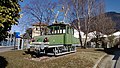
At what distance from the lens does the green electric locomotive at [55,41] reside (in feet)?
70.0

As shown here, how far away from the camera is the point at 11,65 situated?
13.6 metres

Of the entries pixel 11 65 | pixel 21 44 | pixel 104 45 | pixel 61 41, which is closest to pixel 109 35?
pixel 104 45

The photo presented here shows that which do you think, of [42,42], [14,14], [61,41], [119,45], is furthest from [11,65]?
[119,45]

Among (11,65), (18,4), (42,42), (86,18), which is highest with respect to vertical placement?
(86,18)

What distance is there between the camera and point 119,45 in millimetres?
Answer: 59375

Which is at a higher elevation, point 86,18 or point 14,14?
point 86,18

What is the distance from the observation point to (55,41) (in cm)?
2261

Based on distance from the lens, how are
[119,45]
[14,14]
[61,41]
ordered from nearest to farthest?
[14,14] → [61,41] → [119,45]

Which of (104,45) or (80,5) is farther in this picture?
(104,45)

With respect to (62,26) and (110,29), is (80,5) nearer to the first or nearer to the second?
(62,26)

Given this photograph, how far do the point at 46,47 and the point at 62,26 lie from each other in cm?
389

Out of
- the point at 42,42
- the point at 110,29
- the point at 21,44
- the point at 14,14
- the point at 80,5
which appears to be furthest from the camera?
the point at 110,29

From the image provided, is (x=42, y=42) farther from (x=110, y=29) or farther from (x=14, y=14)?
(x=110, y=29)

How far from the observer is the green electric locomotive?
70.0ft
